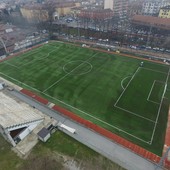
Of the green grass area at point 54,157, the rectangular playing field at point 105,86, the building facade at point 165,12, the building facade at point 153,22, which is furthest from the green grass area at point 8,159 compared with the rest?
the building facade at point 165,12

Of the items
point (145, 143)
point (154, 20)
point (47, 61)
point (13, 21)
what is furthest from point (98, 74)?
point (13, 21)

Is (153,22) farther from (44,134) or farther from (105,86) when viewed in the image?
(44,134)

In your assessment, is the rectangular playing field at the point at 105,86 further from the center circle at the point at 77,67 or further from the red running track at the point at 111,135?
the red running track at the point at 111,135

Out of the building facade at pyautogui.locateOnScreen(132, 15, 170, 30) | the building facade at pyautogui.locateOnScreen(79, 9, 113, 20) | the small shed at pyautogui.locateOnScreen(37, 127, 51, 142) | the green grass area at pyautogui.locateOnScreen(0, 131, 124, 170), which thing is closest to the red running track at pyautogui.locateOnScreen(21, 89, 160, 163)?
the green grass area at pyautogui.locateOnScreen(0, 131, 124, 170)

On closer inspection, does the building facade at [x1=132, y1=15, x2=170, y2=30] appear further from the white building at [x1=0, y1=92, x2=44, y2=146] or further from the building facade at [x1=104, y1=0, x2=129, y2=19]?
the white building at [x1=0, y1=92, x2=44, y2=146]

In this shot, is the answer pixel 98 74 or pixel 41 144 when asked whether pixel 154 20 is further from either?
pixel 41 144

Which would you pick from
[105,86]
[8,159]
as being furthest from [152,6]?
[8,159]
